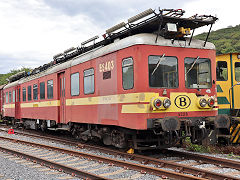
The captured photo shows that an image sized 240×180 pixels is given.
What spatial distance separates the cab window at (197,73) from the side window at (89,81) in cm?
315

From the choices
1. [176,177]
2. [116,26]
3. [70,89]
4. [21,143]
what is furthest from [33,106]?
[176,177]

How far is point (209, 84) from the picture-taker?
27.8 ft

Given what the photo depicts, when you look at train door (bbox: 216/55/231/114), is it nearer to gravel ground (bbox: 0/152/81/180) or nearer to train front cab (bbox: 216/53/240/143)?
train front cab (bbox: 216/53/240/143)

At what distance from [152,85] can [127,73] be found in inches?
31.1

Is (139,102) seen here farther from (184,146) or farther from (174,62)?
(184,146)

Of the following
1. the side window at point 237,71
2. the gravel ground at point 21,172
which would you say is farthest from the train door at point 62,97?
the side window at point 237,71

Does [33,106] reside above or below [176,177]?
above

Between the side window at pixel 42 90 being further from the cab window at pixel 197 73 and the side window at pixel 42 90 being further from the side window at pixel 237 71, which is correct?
the side window at pixel 237 71

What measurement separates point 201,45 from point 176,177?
4.40m

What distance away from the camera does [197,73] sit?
839 cm

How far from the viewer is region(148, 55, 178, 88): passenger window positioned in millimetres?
7588

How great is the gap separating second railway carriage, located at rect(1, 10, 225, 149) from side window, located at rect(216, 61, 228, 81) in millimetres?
1665

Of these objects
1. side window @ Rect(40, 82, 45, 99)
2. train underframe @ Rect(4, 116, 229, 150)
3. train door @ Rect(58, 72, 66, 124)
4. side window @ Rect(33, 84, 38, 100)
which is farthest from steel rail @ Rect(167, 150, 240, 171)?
side window @ Rect(33, 84, 38, 100)

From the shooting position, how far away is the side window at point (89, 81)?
9.50 meters
